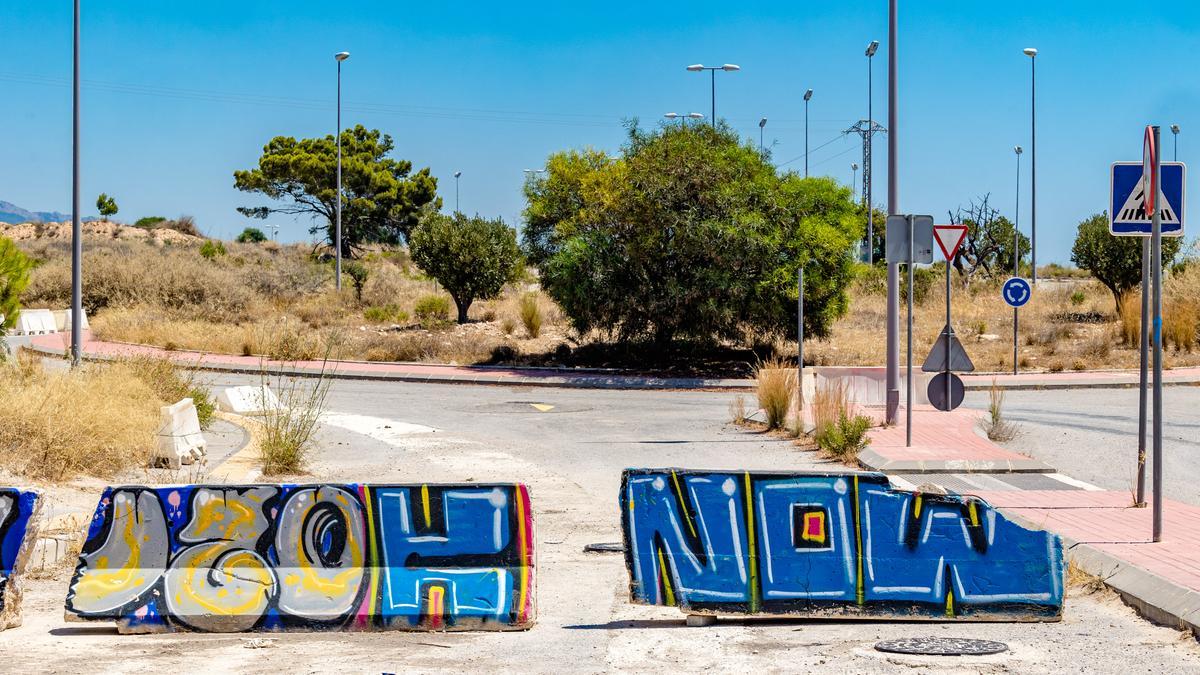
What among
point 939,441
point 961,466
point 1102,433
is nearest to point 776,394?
point 939,441

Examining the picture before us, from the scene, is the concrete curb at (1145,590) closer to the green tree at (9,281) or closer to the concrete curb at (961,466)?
the concrete curb at (961,466)

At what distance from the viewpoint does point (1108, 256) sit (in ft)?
128

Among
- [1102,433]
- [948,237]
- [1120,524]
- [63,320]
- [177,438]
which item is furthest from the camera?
[63,320]

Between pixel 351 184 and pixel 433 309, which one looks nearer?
pixel 433 309

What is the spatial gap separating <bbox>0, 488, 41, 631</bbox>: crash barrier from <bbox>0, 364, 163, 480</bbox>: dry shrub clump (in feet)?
13.1

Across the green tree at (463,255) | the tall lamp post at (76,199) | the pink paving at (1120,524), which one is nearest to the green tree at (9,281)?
the tall lamp post at (76,199)

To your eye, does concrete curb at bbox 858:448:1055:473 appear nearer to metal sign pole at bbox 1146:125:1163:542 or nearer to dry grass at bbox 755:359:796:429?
dry grass at bbox 755:359:796:429

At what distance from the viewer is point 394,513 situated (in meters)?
6.85

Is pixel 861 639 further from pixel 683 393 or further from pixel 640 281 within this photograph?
pixel 640 281

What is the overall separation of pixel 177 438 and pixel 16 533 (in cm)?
527

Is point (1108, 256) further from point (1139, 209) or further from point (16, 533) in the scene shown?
point (16, 533)

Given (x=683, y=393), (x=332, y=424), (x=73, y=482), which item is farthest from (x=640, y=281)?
(x=73, y=482)

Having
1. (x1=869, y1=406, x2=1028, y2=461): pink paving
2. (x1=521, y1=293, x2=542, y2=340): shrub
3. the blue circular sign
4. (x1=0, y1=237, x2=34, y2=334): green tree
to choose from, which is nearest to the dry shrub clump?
(x1=869, y1=406, x2=1028, y2=461): pink paving

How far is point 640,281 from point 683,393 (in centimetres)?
380
